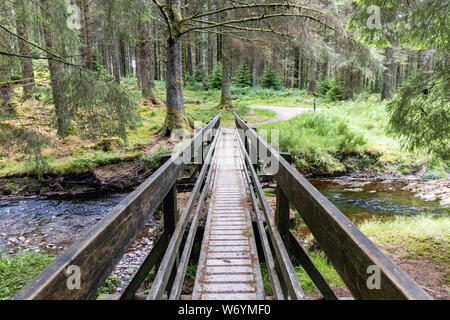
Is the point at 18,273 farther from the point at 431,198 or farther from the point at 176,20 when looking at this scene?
the point at 431,198

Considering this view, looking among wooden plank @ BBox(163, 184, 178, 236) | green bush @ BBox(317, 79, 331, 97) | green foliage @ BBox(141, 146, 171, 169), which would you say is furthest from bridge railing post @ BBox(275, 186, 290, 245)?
green bush @ BBox(317, 79, 331, 97)

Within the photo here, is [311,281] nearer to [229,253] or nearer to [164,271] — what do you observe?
[229,253]

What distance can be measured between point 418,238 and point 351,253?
5.49 meters

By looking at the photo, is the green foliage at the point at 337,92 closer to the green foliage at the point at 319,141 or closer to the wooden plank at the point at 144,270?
the green foliage at the point at 319,141

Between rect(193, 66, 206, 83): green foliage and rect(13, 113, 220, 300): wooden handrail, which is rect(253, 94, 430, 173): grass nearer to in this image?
rect(13, 113, 220, 300): wooden handrail

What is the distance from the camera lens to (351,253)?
1.35 meters

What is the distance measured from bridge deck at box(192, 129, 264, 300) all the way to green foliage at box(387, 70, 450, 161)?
129 inches

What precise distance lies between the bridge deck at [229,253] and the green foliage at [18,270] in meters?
3.19

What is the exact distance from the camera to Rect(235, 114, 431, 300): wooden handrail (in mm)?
1042

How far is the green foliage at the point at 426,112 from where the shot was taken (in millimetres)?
4715

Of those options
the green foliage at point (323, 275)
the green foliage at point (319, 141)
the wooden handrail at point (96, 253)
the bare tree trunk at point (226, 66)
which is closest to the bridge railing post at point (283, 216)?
the wooden handrail at point (96, 253)

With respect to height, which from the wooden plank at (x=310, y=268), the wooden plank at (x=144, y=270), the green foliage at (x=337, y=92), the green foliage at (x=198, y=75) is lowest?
the wooden plank at (x=310, y=268)
